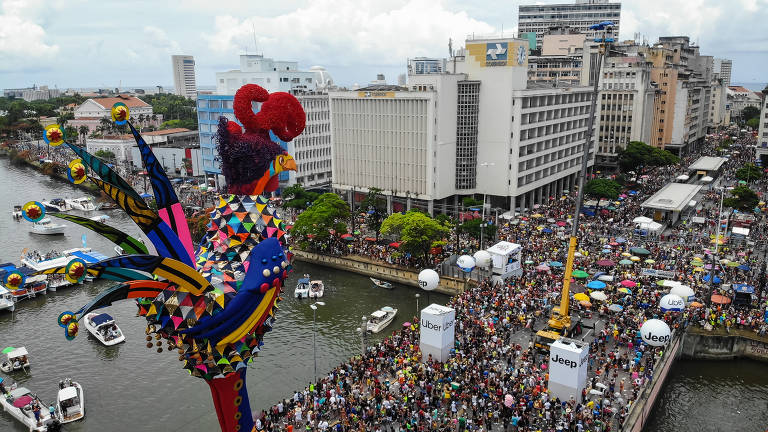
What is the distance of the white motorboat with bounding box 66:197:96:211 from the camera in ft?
268

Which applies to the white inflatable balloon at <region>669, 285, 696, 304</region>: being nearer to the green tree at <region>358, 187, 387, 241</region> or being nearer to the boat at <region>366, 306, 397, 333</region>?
the boat at <region>366, 306, 397, 333</region>

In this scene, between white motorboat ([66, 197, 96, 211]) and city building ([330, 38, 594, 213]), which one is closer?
city building ([330, 38, 594, 213])

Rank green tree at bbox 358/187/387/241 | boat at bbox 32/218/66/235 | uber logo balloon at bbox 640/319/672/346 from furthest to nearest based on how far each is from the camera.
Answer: boat at bbox 32/218/66/235
green tree at bbox 358/187/387/241
uber logo balloon at bbox 640/319/672/346

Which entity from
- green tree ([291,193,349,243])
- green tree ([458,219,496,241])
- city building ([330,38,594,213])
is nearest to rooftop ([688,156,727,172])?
city building ([330,38,594,213])

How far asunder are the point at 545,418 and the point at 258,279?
1829cm

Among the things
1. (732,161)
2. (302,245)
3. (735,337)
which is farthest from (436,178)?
(732,161)

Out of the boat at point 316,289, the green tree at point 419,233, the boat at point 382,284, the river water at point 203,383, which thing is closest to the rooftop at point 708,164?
the green tree at point 419,233

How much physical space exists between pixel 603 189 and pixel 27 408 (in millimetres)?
62952

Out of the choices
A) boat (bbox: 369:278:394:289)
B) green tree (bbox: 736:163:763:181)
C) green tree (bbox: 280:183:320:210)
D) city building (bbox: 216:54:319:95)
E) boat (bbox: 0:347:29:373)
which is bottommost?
boat (bbox: 369:278:394:289)

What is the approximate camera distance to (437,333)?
112ft

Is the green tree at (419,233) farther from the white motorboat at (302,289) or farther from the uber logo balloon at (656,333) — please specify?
the uber logo balloon at (656,333)

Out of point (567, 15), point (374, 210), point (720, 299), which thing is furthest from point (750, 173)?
point (567, 15)

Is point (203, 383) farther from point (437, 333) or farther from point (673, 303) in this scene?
point (673, 303)

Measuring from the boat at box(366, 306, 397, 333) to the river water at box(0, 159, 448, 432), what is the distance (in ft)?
1.82
